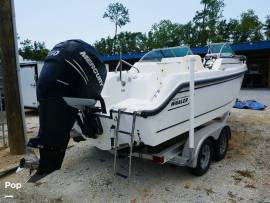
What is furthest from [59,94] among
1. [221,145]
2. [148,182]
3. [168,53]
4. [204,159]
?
[221,145]

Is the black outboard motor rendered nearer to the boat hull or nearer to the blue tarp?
the boat hull

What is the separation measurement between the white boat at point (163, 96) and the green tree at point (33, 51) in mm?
34002

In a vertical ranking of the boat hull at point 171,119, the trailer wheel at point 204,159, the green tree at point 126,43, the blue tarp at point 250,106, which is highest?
the green tree at point 126,43

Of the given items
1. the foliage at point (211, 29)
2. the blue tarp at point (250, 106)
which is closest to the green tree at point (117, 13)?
the foliage at point (211, 29)

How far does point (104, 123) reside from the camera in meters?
3.94

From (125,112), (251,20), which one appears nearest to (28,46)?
→ (251,20)

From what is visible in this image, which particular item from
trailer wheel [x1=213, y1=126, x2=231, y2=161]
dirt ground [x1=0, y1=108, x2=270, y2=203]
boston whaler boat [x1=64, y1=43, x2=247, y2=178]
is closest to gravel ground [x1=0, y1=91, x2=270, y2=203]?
dirt ground [x1=0, y1=108, x2=270, y2=203]

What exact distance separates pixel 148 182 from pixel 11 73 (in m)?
3.10

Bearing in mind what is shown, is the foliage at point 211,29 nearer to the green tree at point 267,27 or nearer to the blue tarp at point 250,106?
the green tree at point 267,27

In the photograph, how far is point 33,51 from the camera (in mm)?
39812

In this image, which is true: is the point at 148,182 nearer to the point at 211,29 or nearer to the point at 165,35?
the point at 211,29

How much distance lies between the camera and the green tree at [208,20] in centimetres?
3956

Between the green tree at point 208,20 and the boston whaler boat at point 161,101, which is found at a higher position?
the green tree at point 208,20

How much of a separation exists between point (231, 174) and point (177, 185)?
909 mm
